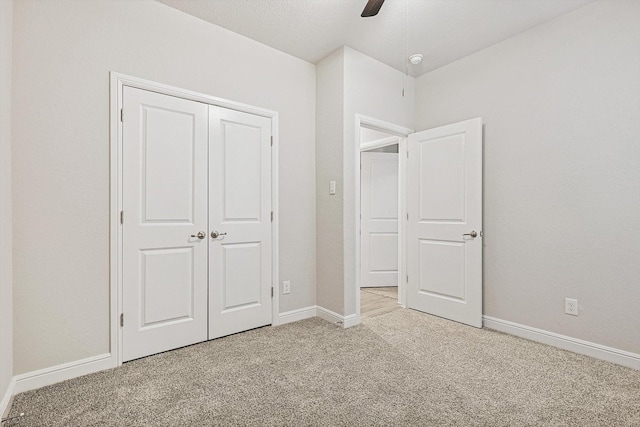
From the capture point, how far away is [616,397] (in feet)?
5.97

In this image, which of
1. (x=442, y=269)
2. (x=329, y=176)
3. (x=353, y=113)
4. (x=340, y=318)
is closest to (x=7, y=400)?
(x=340, y=318)

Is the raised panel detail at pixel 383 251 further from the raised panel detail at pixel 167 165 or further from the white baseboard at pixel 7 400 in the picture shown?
the white baseboard at pixel 7 400

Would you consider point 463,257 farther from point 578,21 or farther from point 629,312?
point 578,21

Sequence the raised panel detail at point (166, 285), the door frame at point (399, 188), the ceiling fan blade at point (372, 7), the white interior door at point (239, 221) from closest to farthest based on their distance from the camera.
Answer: the ceiling fan blade at point (372, 7) → the raised panel detail at point (166, 285) → the white interior door at point (239, 221) → the door frame at point (399, 188)

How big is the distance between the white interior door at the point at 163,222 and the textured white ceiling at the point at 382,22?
83 centimetres

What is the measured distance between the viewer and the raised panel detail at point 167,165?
2.33m

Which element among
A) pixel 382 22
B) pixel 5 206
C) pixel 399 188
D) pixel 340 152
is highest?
pixel 382 22

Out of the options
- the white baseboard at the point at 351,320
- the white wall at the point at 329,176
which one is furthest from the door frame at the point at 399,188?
the white wall at the point at 329,176

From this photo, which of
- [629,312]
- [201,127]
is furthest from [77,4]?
[629,312]

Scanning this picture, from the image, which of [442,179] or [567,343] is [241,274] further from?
[567,343]

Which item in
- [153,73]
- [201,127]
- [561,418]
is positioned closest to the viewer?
[561,418]

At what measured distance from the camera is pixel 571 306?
247 centimetres

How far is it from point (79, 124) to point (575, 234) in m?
3.72

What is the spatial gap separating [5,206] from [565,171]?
12.6 ft
